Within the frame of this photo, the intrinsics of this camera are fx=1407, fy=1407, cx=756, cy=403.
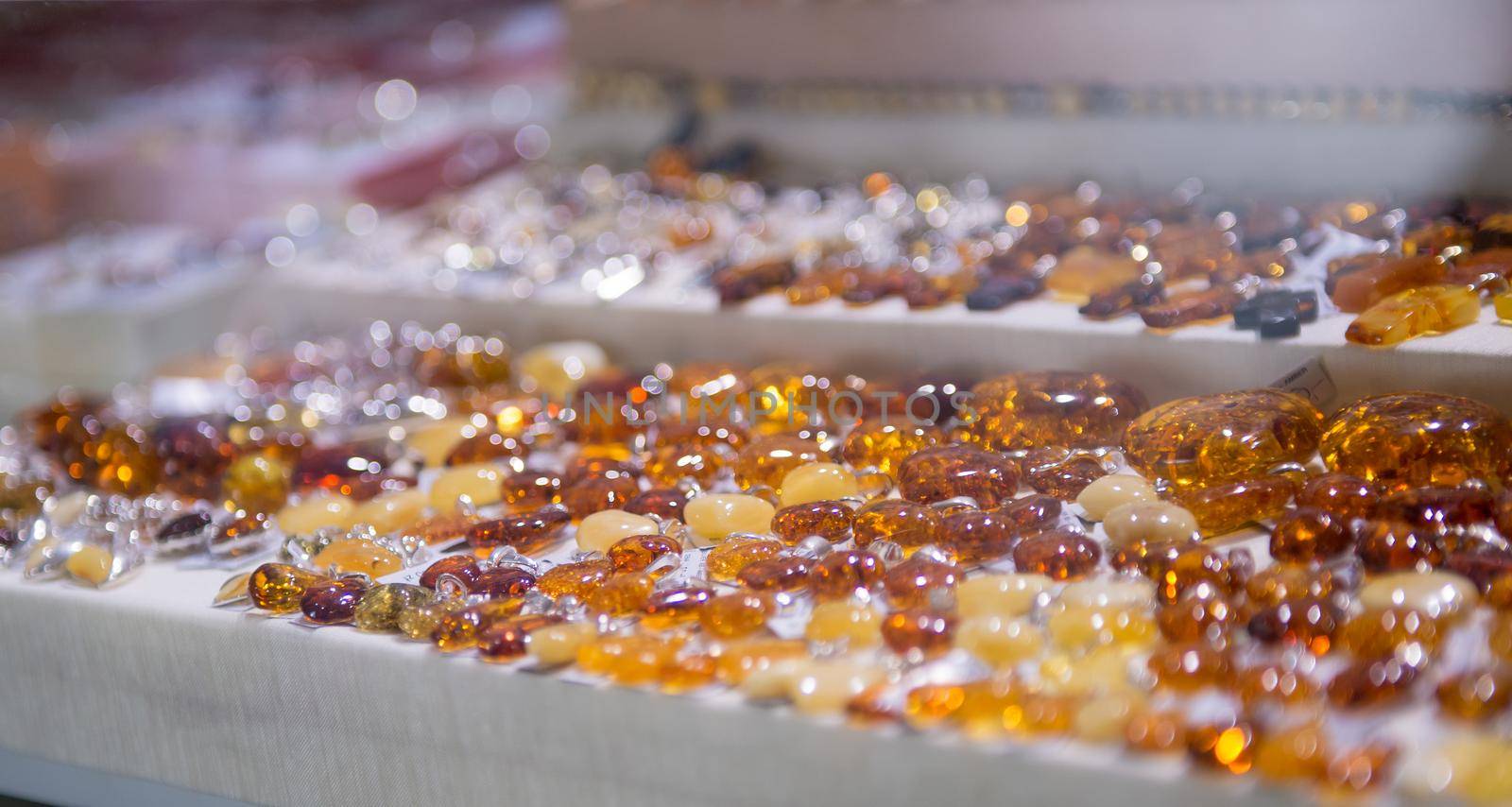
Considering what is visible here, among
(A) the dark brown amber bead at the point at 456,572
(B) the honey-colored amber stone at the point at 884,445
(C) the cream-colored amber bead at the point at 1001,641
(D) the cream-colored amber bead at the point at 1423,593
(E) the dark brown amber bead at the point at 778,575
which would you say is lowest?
(C) the cream-colored amber bead at the point at 1001,641

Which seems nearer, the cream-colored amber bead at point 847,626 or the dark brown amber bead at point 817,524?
the cream-colored amber bead at point 847,626

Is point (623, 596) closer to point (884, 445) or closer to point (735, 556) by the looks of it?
point (735, 556)

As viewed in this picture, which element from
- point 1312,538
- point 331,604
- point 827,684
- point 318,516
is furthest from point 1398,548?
point 318,516

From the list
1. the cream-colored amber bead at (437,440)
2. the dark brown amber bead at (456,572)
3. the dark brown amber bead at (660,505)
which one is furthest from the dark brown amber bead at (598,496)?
the cream-colored amber bead at (437,440)

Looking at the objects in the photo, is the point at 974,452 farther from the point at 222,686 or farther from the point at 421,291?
the point at 421,291

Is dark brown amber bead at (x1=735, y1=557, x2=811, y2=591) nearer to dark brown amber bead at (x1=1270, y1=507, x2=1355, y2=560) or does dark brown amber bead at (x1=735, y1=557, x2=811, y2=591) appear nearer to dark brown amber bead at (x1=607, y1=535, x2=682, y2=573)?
dark brown amber bead at (x1=607, y1=535, x2=682, y2=573)

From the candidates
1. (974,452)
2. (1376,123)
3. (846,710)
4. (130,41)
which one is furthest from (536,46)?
(846,710)

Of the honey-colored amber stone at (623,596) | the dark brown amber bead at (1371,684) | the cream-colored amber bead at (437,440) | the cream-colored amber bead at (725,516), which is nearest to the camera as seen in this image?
the dark brown amber bead at (1371,684)

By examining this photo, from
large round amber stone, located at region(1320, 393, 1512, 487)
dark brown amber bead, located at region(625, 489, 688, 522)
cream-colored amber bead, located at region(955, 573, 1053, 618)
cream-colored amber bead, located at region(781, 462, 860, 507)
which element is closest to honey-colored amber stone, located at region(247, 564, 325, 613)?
dark brown amber bead, located at region(625, 489, 688, 522)

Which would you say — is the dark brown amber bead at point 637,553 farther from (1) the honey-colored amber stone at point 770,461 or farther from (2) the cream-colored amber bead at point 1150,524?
(2) the cream-colored amber bead at point 1150,524
